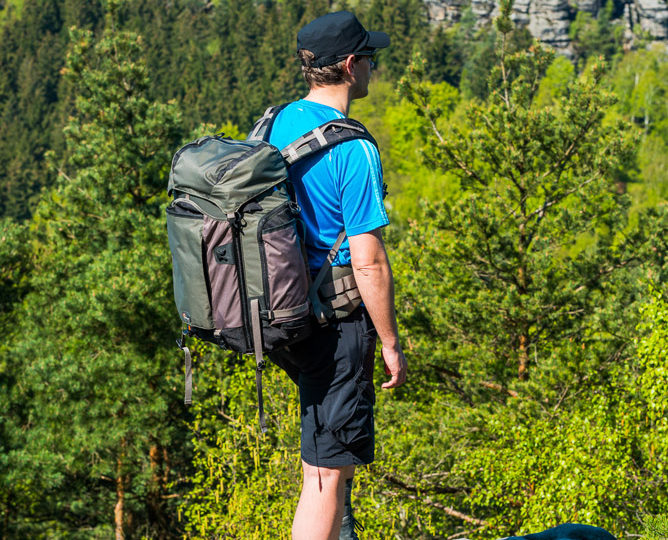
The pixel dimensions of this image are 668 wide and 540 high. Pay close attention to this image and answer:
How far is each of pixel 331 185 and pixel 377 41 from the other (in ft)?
1.84

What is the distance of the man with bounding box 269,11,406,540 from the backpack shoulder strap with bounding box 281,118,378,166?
0.09ft

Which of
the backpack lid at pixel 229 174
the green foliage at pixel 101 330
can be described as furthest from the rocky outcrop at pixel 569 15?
the backpack lid at pixel 229 174

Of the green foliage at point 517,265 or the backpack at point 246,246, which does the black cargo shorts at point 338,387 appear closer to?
the backpack at point 246,246

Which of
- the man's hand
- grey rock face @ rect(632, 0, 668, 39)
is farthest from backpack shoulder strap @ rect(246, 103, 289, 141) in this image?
grey rock face @ rect(632, 0, 668, 39)

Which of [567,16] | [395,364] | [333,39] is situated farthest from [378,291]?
[567,16]

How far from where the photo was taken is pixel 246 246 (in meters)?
2.53

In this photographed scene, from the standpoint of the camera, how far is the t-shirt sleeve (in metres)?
2.62

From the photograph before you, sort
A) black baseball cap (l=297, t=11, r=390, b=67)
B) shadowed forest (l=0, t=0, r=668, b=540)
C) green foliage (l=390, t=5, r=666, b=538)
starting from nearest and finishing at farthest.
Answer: black baseball cap (l=297, t=11, r=390, b=67)
shadowed forest (l=0, t=0, r=668, b=540)
green foliage (l=390, t=5, r=666, b=538)

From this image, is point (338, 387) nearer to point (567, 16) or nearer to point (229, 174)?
point (229, 174)

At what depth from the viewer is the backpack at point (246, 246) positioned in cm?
252

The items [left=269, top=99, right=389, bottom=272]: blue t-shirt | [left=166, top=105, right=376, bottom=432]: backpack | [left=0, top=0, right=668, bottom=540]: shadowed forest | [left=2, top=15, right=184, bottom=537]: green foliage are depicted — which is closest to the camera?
[left=166, top=105, right=376, bottom=432]: backpack

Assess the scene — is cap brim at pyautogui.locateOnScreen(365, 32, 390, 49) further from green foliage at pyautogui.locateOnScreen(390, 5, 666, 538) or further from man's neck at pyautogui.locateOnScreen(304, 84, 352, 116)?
green foliage at pyautogui.locateOnScreen(390, 5, 666, 538)

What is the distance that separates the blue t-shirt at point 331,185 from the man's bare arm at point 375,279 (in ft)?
0.15

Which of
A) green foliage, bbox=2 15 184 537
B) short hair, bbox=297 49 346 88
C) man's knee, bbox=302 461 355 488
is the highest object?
short hair, bbox=297 49 346 88
